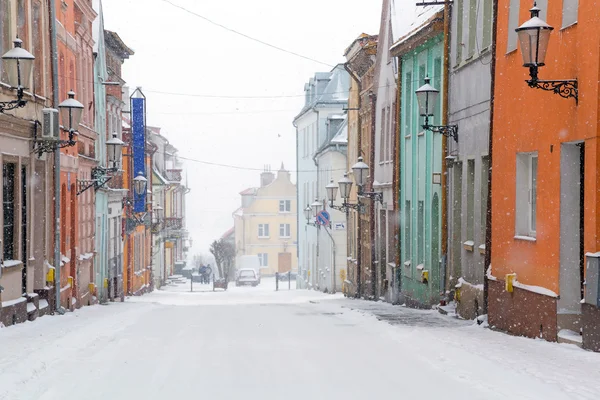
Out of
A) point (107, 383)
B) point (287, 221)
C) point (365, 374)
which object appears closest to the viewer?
point (107, 383)

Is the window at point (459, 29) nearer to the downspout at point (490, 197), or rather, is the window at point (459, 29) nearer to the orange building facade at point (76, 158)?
the downspout at point (490, 197)

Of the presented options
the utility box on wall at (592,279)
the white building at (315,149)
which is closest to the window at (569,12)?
the utility box on wall at (592,279)

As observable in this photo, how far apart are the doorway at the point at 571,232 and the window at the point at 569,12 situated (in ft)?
4.73

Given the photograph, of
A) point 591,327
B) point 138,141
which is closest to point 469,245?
point 591,327

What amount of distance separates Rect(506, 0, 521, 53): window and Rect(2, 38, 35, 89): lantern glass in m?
6.83

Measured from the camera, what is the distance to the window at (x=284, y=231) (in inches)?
3425

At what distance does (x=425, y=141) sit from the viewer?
23.2 meters

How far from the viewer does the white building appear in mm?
50281

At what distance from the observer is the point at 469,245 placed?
1806 cm

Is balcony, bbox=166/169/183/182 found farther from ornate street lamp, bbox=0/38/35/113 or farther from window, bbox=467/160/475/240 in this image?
ornate street lamp, bbox=0/38/35/113

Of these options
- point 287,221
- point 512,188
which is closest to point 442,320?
point 512,188

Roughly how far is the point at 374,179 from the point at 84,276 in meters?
10.1

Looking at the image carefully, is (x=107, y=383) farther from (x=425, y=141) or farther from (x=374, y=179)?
(x=374, y=179)

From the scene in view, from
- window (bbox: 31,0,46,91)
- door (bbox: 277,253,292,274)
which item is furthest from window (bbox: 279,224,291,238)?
window (bbox: 31,0,46,91)
